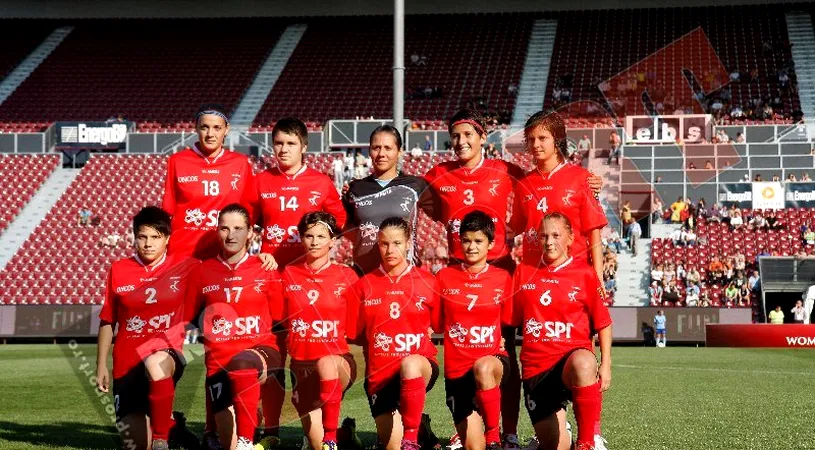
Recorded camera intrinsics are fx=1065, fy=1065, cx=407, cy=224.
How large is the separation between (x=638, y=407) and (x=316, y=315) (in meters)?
4.92

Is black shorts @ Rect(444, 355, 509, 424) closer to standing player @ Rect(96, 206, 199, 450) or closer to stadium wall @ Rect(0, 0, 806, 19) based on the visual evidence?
standing player @ Rect(96, 206, 199, 450)

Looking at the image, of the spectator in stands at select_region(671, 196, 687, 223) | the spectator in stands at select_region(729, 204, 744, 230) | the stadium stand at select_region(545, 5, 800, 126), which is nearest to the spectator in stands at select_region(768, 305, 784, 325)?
the spectator in stands at select_region(729, 204, 744, 230)

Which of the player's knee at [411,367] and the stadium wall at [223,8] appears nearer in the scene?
the player's knee at [411,367]

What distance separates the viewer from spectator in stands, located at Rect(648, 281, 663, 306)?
28422 mm

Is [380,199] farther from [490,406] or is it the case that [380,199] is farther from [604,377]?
[604,377]

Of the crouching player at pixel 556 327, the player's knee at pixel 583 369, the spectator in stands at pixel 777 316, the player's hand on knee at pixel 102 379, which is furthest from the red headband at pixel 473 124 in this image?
the spectator in stands at pixel 777 316

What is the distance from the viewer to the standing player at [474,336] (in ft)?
23.3

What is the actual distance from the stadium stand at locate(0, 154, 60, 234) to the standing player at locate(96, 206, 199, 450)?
28.3 metres

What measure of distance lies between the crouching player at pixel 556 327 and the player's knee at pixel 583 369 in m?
0.03

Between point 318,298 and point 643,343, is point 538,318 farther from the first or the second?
point 643,343

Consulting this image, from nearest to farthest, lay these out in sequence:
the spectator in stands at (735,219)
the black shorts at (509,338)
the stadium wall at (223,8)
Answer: the black shorts at (509,338)
the spectator in stands at (735,219)
the stadium wall at (223,8)

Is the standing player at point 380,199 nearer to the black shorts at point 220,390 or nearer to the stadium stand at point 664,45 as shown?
the black shorts at point 220,390

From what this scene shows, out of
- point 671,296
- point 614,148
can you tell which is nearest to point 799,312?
point 671,296

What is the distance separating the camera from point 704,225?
30812mm
